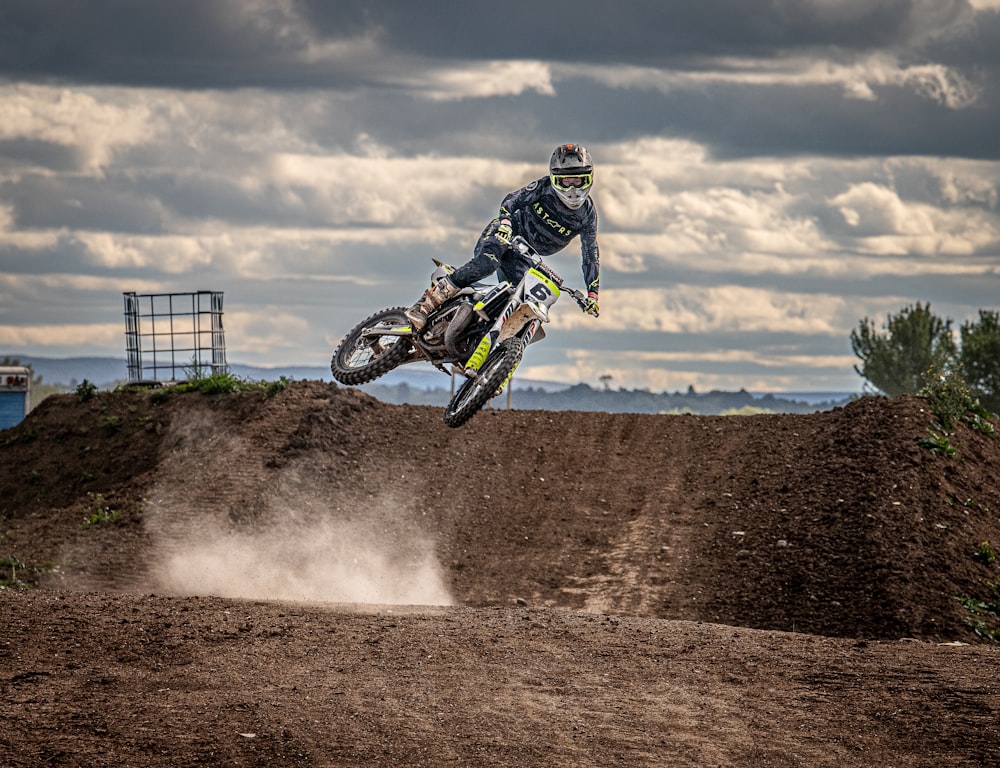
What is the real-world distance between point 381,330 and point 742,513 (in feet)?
38.9

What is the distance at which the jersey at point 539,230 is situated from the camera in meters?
15.8

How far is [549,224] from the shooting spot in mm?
15930

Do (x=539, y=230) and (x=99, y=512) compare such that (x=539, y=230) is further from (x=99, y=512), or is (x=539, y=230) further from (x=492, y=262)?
(x=99, y=512)

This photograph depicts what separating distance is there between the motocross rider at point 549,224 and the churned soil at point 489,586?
480cm

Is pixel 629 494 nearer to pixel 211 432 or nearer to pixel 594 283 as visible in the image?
pixel 211 432

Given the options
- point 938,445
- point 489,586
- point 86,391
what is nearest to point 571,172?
point 489,586

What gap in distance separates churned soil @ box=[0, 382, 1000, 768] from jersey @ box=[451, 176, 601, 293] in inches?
197

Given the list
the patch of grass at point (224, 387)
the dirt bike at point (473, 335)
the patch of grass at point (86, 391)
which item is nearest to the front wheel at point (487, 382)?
the dirt bike at point (473, 335)

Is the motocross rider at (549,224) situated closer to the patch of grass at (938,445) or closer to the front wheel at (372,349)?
the front wheel at (372,349)

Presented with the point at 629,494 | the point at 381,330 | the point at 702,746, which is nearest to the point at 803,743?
the point at 702,746

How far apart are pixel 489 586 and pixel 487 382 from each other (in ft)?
33.1

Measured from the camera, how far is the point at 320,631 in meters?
17.4

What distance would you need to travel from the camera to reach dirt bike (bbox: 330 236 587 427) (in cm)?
1530

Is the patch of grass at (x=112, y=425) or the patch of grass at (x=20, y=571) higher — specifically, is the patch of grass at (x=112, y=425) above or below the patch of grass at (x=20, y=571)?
above
